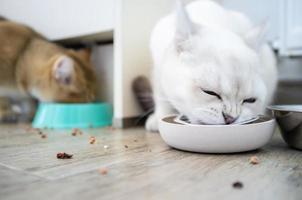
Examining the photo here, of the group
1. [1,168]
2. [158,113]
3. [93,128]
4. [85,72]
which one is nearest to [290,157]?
[158,113]

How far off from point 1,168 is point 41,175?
0.13 meters

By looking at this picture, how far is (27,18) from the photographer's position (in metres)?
2.05

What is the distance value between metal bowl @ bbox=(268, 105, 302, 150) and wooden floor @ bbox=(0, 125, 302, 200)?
0.03m

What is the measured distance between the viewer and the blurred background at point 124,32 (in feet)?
5.07

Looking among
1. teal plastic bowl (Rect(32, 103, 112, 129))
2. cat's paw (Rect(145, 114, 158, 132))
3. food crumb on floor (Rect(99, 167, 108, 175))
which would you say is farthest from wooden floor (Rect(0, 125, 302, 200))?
teal plastic bowl (Rect(32, 103, 112, 129))

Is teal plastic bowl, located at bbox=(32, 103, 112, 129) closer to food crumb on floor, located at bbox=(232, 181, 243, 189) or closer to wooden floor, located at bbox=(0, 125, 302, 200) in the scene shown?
wooden floor, located at bbox=(0, 125, 302, 200)

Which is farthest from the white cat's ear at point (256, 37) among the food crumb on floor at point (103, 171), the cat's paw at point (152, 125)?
the food crumb on floor at point (103, 171)

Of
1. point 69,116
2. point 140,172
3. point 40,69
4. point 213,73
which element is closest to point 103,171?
point 140,172

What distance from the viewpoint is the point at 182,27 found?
1021 millimetres

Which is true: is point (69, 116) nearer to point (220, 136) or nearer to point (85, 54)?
point (85, 54)

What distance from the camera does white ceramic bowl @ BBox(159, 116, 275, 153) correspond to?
0.88 m

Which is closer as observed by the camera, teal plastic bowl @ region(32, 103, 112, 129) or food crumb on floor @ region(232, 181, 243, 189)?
food crumb on floor @ region(232, 181, 243, 189)

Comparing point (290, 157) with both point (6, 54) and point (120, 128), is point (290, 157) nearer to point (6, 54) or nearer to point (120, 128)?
point (120, 128)

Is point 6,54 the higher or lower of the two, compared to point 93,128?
higher
